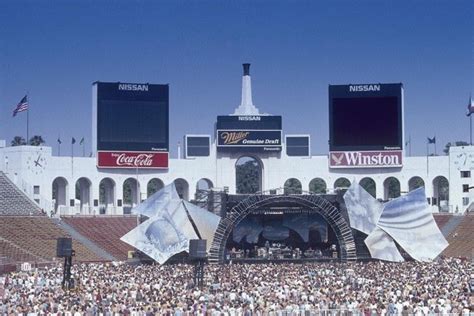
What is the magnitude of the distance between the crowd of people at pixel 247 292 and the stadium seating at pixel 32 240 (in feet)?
29.3

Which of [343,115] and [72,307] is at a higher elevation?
[343,115]

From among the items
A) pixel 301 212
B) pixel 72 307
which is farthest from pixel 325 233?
pixel 72 307

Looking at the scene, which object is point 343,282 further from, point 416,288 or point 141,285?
point 141,285

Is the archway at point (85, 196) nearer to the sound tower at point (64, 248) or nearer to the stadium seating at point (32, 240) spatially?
the stadium seating at point (32, 240)

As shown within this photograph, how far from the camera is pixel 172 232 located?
71875 millimetres

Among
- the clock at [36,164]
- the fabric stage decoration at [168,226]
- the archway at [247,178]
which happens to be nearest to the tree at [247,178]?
the archway at [247,178]

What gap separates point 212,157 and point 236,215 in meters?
21.8

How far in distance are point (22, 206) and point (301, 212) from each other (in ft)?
79.1

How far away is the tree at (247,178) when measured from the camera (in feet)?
533

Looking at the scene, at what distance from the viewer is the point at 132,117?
90.0 meters

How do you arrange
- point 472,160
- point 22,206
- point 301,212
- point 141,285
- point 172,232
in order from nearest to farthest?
point 141,285 < point 172,232 < point 301,212 < point 22,206 < point 472,160

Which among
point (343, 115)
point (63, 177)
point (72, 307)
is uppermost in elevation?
point (343, 115)

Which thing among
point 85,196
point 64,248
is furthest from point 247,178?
point 64,248

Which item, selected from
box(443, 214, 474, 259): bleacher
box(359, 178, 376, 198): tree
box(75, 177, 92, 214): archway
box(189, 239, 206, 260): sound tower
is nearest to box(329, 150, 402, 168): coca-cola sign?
box(443, 214, 474, 259): bleacher
